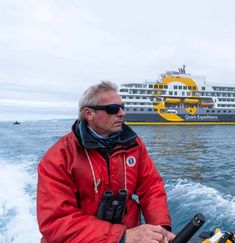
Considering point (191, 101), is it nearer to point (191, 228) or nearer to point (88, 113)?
point (88, 113)

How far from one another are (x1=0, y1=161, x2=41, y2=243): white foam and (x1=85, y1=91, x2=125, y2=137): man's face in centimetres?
342

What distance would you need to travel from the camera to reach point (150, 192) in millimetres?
2152

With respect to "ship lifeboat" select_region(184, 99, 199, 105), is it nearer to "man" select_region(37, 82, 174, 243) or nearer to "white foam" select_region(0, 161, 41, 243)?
"white foam" select_region(0, 161, 41, 243)

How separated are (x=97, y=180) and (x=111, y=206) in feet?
0.64

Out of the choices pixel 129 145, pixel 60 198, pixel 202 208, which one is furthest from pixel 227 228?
pixel 60 198

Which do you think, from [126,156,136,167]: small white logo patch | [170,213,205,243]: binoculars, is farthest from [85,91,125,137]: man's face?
[170,213,205,243]: binoculars

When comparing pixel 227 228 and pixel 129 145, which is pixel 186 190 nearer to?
pixel 227 228

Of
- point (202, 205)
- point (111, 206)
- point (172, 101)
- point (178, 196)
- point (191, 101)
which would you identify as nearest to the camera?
point (111, 206)

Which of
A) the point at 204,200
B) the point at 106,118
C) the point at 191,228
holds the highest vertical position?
the point at 106,118

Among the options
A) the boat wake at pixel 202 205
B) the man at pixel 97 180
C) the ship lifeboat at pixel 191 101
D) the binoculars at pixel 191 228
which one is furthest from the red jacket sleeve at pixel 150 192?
the ship lifeboat at pixel 191 101

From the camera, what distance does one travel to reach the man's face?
1.97 metres

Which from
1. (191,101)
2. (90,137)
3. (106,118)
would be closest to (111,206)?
(90,137)

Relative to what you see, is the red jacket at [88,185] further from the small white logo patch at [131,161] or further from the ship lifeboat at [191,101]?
the ship lifeboat at [191,101]

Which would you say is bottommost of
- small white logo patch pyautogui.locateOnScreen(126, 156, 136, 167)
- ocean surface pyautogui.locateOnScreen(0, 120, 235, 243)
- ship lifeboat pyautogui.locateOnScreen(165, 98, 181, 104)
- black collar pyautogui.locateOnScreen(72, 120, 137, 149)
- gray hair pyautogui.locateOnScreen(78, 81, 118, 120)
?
ocean surface pyautogui.locateOnScreen(0, 120, 235, 243)
